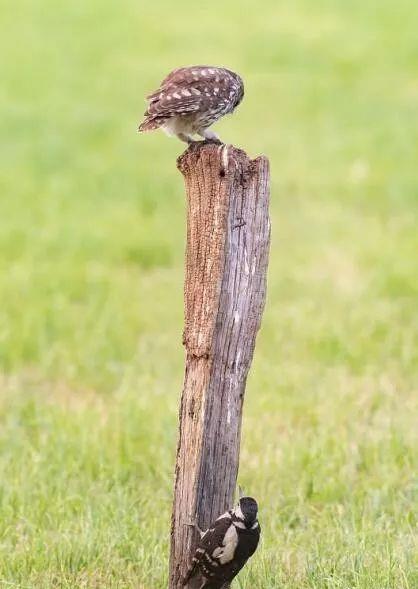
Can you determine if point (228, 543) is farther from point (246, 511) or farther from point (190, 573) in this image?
point (190, 573)

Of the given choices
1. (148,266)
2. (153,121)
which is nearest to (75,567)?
(153,121)

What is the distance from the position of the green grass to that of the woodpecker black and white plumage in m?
0.60

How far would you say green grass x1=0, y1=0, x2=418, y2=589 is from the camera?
606 cm

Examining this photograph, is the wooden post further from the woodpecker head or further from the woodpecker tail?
the woodpecker head

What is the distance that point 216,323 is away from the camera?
196 inches

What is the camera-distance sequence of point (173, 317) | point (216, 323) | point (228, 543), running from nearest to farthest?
point (228, 543) < point (216, 323) < point (173, 317)

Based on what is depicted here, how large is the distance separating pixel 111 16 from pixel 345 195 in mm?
12655

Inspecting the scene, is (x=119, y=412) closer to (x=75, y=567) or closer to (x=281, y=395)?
(x=281, y=395)

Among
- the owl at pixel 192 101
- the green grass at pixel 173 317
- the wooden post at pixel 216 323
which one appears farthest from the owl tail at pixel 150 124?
the green grass at pixel 173 317

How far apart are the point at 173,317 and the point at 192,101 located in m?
4.88

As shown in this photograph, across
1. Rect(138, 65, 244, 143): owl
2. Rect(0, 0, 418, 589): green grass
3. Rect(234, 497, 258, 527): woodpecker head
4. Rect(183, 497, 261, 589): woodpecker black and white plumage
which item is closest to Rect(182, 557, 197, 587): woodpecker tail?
Rect(183, 497, 261, 589): woodpecker black and white plumage

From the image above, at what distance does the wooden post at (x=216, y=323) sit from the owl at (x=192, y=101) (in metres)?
0.91

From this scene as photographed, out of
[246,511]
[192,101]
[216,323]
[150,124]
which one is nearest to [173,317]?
[150,124]

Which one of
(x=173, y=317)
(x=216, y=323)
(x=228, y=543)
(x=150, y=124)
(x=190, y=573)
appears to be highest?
(x=150, y=124)
